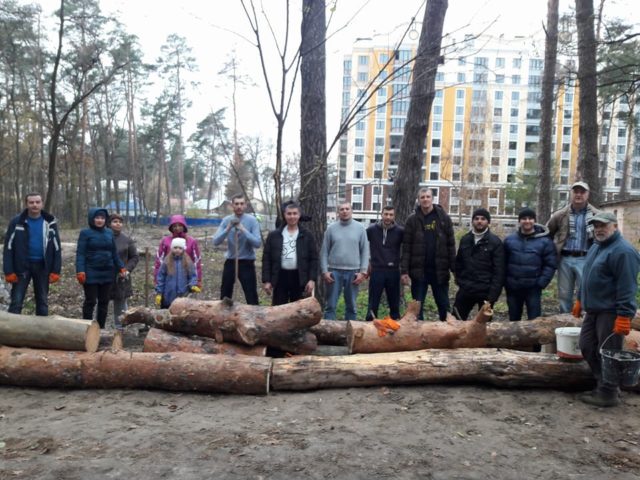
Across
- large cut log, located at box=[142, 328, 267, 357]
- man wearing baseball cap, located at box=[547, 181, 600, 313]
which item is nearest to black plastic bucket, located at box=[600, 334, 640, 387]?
man wearing baseball cap, located at box=[547, 181, 600, 313]

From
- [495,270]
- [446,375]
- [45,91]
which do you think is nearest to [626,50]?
[495,270]

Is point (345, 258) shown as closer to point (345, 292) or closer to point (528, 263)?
point (345, 292)

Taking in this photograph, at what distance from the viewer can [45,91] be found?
95.4ft

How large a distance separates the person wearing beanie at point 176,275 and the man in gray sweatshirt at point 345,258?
1697mm

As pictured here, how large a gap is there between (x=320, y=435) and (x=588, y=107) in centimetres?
960

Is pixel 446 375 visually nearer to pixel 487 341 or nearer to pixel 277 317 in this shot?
pixel 487 341

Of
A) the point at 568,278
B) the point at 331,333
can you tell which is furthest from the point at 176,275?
the point at 568,278

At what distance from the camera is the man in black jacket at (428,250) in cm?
631

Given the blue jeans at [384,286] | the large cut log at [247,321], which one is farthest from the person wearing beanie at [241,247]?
the blue jeans at [384,286]

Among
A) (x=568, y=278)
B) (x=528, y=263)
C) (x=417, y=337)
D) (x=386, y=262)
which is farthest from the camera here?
(x=386, y=262)

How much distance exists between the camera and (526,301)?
20.0 ft

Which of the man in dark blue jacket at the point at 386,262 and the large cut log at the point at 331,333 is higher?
the man in dark blue jacket at the point at 386,262

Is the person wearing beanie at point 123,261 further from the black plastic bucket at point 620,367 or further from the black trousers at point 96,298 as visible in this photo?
the black plastic bucket at point 620,367

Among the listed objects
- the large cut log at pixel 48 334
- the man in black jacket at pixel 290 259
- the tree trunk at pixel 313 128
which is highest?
the tree trunk at pixel 313 128
